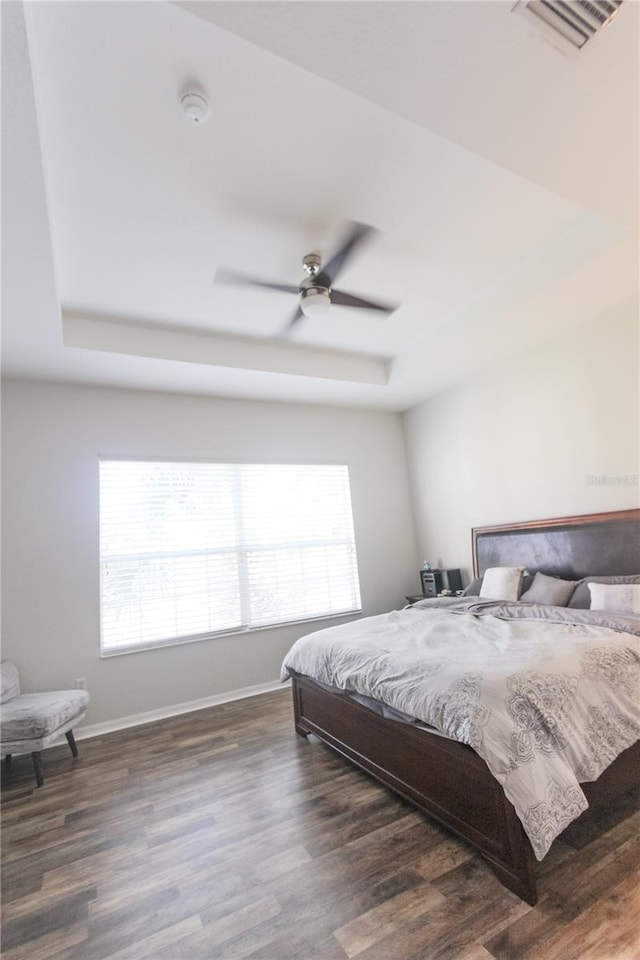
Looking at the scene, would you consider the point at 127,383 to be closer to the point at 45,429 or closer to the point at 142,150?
the point at 45,429

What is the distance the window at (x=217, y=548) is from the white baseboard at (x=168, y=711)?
0.58 metres

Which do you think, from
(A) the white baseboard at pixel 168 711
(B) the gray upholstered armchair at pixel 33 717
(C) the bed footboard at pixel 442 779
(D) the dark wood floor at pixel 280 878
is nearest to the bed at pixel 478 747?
(C) the bed footboard at pixel 442 779

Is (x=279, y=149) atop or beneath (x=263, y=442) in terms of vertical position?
atop

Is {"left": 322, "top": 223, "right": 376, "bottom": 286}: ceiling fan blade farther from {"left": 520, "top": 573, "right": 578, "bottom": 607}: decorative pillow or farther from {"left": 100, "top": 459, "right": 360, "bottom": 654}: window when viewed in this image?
{"left": 520, "top": 573, "right": 578, "bottom": 607}: decorative pillow

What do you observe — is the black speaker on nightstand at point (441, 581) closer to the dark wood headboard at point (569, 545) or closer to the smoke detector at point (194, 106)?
the dark wood headboard at point (569, 545)

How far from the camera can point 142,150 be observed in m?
2.09

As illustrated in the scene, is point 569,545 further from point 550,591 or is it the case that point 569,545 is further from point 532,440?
point 532,440

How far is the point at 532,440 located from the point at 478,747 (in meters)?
3.22

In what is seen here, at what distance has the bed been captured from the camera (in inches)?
67.3

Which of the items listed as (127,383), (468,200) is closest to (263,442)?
(127,383)

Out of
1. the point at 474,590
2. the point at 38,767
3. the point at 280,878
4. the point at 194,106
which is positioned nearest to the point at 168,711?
the point at 38,767

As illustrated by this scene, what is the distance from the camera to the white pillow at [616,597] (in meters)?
2.88

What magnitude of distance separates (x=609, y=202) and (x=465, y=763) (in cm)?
296

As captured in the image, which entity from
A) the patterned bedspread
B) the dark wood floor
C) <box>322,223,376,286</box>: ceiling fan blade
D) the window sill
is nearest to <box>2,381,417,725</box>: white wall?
the window sill
